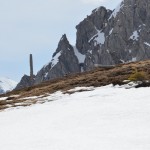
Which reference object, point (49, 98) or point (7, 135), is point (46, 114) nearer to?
point (7, 135)

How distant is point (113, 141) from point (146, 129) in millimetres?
1458

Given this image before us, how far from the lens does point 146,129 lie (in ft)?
38.1

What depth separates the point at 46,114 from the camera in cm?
1730

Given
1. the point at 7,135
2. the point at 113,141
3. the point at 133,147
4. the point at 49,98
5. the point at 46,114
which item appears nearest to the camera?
the point at 133,147

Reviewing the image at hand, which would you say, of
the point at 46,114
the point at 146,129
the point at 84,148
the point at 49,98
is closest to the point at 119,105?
the point at 46,114

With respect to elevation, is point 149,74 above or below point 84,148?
above

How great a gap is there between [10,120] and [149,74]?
40.4ft

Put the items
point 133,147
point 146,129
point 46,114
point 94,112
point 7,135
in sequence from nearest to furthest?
point 133,147 → point 146,129 → point 7,135 → point 94,112 → point 46,114

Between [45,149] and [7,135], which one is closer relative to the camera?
[45,149]

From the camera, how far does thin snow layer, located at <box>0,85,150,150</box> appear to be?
10.8 m

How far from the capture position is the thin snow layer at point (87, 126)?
10.8 m

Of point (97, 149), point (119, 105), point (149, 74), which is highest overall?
point (149, 74)

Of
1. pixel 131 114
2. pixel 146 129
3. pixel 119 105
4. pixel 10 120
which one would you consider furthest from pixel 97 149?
pixel 10 120

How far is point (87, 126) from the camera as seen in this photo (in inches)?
518
